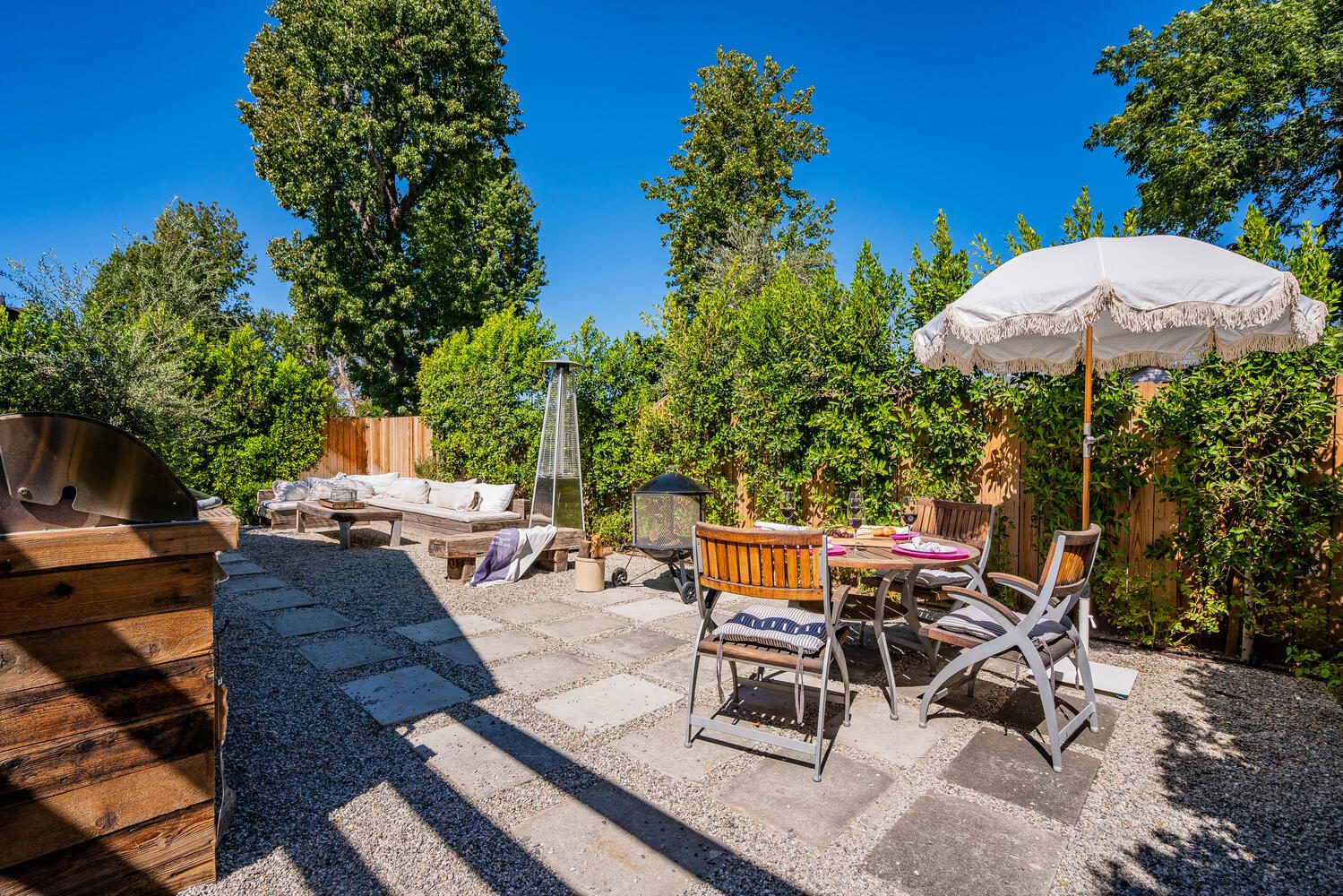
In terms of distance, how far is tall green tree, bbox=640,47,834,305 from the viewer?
63.3ft

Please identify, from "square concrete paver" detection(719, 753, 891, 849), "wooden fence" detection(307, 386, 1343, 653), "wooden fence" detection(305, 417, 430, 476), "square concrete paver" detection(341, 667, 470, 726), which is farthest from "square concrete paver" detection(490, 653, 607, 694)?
Result: "wooden fence" detection(305, 417, 430, 476)

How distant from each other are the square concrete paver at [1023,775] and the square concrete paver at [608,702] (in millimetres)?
1358

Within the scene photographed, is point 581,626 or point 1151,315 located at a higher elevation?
point 1151,315

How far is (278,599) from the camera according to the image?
16.8ft

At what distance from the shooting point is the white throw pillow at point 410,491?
366 inches

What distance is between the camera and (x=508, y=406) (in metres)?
8.84

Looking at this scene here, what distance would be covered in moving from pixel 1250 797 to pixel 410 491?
31.2 feet

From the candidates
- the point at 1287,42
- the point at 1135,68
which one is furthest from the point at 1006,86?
the point at 1287,42

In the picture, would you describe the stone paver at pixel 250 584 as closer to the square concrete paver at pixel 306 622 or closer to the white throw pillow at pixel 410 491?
the square concrete paver at pixel 306 622

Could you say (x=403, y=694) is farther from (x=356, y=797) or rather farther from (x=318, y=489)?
(x=318, y=489)

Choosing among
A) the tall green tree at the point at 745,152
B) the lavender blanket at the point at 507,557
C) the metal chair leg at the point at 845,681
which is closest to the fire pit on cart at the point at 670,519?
the lavender blanket at the point at 507,557

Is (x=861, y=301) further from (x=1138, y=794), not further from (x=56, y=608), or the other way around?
(x=56, y=608)

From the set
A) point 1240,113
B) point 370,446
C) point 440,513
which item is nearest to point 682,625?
point 440,513

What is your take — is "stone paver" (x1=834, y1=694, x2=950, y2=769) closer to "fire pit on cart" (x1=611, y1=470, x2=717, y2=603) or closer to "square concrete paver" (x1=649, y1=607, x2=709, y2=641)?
"square concrete paver" (x1=649, y1=607, x2=709, y2=641)
